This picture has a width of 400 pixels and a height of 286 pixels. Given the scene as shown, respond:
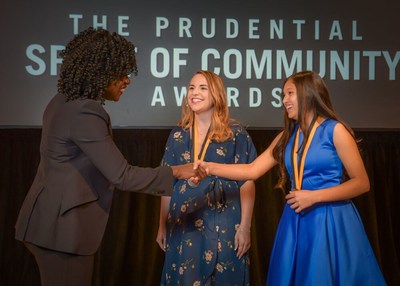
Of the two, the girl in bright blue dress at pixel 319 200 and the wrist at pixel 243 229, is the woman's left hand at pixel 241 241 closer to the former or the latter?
the wrist at pixel 243 229

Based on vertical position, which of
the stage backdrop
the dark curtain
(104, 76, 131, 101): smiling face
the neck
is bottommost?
the dark curtain

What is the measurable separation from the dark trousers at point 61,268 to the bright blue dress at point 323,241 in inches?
31.1

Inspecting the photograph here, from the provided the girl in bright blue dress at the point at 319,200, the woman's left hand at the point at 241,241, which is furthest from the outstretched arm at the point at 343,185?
the woman's left hand at the point at 241,241

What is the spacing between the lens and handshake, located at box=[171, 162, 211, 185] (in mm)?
2328

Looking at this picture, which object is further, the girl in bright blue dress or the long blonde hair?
the long blonde hair

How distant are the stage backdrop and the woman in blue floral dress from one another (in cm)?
122

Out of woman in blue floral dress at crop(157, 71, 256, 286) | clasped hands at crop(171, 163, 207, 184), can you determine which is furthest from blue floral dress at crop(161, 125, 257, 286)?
clasped hands at crop(171, 163, 207, 184)

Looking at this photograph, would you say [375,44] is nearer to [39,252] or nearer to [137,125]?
[137,125]

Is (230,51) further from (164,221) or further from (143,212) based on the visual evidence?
(164,221)

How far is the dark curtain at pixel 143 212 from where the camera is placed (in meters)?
4.23

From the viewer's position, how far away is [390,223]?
4.48 metres

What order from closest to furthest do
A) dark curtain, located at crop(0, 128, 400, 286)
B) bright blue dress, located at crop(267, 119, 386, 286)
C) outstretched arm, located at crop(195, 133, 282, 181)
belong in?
1. bright blue dress, located at crop(267, 119, 386, 286)
2. outstretched arm, located at crop(195, 133, 282, 181)
3. dark curtain, located at crop(0, 128, 400, 286)

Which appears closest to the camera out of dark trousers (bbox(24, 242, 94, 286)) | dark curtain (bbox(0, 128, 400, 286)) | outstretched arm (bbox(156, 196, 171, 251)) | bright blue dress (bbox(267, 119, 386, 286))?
dark trousers (bbox(24, 242, 94, 286))

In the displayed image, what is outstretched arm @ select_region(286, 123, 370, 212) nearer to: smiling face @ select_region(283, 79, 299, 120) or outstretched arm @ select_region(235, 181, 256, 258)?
smiling face @ select_region(283, 79, 299, 120)
